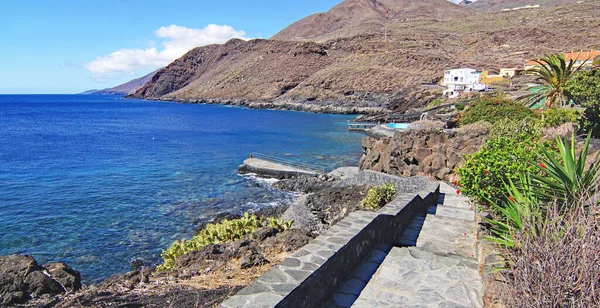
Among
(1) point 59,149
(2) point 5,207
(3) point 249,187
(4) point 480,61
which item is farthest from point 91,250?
(4) point 480,61

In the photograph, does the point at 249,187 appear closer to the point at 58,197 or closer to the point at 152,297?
the point at 58,197

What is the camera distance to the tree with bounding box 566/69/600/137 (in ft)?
59.7

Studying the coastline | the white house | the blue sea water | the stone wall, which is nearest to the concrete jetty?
the blue sea water

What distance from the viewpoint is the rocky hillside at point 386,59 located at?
98.5 metres

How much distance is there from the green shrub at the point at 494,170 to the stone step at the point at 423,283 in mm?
1683

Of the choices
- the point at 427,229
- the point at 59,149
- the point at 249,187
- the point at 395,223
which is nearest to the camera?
the point at 395,223

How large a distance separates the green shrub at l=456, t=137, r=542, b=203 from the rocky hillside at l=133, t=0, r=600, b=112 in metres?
69.5

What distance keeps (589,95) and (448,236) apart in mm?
14819

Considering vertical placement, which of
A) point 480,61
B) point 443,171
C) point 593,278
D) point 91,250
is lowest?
point 91,250

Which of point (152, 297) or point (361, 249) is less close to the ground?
point (361, 249)

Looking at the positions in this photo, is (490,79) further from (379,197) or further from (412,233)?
(412,233)

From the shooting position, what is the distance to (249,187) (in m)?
24.0

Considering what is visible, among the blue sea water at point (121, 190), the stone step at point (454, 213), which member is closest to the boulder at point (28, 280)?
the blue sea water at point (121, 190)

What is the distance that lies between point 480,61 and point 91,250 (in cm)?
10715
